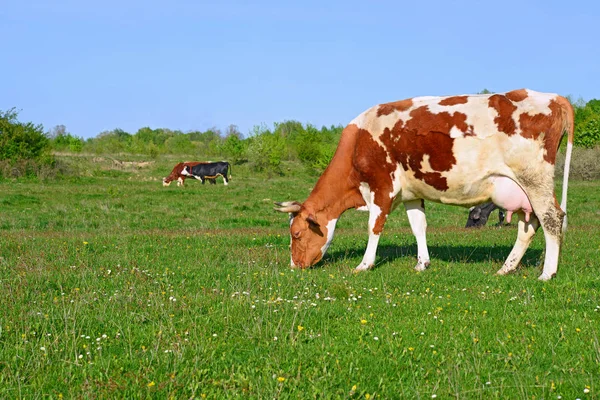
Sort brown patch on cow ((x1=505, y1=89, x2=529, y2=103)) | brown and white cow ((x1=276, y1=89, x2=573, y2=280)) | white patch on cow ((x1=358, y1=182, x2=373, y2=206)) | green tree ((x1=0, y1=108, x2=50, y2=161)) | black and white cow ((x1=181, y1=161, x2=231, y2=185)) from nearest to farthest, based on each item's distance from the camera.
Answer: brown and white cow ((x1=276, y1=89, x2=573, y2=280)) → brown patch on cow ((x1=505, y1=89, x2=529, y2=103)) → white patch on cow ((x1=358, y1=182, x2=373, y2=206)) → green tree ((x1=0, y1=108, x2=50, y2=161)) → black and white cow ((x1=181, y1=161, x2=231, y2=185))

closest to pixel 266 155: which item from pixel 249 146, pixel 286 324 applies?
pixel 249 146

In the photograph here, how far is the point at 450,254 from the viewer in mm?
12680

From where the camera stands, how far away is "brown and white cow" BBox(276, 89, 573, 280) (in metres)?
9.51

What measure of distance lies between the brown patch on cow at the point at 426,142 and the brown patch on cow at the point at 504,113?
46 cm

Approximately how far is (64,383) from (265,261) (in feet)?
21.7

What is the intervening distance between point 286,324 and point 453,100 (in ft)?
17.4

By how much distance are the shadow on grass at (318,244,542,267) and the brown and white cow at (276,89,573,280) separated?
0.90 meters

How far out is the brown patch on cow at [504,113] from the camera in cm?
953

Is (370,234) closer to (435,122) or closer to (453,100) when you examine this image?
(435,122)

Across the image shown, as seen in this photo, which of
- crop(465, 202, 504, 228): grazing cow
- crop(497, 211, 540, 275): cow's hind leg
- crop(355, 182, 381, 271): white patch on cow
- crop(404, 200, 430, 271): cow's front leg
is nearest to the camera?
crop(497, 211, 540, 275): cow's hind leg

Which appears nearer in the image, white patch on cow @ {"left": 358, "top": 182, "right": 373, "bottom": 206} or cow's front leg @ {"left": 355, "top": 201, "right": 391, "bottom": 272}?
cow's front leg @ {"left": 355, "top": 201, "right": 391, "bottom": 272}

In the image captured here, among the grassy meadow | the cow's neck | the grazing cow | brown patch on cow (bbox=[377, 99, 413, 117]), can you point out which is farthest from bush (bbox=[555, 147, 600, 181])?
brown patch on cow (bbox=[377, 99, 413, 117])

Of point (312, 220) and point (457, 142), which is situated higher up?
point (457, 142)

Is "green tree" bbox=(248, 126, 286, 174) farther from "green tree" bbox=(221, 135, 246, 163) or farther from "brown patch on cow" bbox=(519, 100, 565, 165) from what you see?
"brown patch on cow" bbox=(519, 100, 565, 165)
